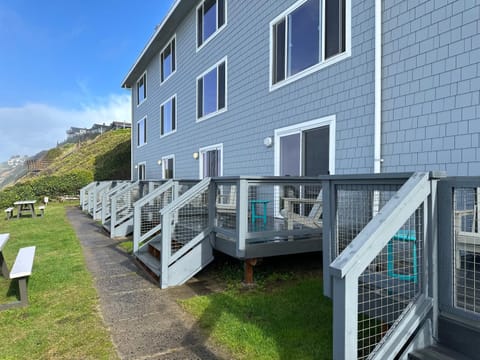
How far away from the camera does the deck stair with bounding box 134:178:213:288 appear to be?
4426 millimetres

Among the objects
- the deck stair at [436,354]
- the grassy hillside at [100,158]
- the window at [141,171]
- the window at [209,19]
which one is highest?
the window at [209,19]

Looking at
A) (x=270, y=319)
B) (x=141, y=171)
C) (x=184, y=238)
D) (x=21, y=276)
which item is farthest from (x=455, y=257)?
(x=141, y=171)

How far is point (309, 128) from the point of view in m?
5.86

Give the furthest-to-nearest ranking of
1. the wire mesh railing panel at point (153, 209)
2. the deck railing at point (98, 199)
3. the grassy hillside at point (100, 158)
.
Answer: the grassy hillside at point (100, 158)
the deck railing at point (98, 199)
the wire mesh railing panel at point (153, 209)

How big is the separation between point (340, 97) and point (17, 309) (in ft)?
17.7

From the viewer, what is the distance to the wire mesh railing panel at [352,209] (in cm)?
281

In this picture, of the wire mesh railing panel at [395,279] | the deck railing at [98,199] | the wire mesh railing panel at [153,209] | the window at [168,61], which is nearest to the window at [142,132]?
the window at [168,61]

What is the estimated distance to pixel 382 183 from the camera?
2375 mm

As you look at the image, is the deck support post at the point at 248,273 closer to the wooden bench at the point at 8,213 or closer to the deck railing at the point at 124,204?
the deck railing at the point at 124,204

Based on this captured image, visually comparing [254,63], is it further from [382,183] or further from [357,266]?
[357,266]

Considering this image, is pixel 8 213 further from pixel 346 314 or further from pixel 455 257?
pixel 455 257

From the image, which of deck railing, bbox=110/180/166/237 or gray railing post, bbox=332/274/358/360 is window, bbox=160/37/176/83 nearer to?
deck railing, bbox=110/180/166/237

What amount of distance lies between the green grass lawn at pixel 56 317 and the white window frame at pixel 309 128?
404 cm

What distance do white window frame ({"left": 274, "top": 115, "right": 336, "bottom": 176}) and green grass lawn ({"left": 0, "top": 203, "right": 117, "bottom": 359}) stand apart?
404 centimetres
